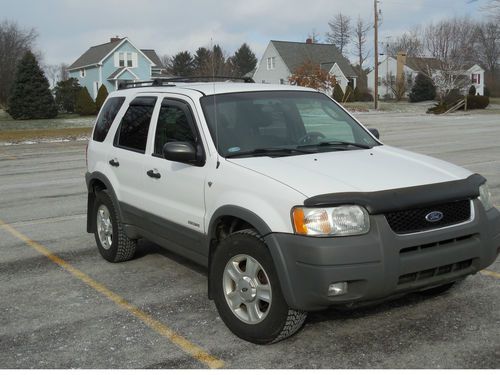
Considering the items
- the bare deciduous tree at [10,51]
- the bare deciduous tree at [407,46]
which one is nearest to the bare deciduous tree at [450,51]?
the bare deciduous tree at [407,46]

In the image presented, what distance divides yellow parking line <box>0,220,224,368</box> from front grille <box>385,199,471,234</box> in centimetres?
148

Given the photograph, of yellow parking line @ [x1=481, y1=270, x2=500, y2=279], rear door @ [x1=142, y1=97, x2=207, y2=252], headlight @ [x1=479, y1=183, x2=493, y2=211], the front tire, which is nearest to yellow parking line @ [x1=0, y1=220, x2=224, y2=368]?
the front tire

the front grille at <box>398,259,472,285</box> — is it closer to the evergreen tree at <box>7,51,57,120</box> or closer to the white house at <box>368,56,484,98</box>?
the evergreen tree at <box>7,51,57,120</box>

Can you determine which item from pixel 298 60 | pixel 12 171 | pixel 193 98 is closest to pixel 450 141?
pixel 12 171

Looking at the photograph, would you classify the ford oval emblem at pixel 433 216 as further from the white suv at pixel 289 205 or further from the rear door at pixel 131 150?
the rear door at pixel 131 150

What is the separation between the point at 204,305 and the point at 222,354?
40.7 inches

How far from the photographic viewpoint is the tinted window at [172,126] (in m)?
5.32

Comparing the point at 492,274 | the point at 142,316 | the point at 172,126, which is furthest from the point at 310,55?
the point at 142,316

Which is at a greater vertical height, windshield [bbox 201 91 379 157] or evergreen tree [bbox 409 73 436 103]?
evergreen tree [bbox 409 73 436 103]

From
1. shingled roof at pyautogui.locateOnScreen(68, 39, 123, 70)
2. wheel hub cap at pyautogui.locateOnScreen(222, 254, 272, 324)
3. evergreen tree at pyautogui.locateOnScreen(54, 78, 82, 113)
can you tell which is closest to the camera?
wheel hub cap at pyautogui.locateOnScreen(222, 254, 272, 324)

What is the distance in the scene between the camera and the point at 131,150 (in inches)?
240

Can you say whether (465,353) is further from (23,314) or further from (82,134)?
(82,134)

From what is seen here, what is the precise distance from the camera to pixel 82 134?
30.1 metres

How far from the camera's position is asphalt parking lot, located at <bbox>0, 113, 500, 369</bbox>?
4105 mm
